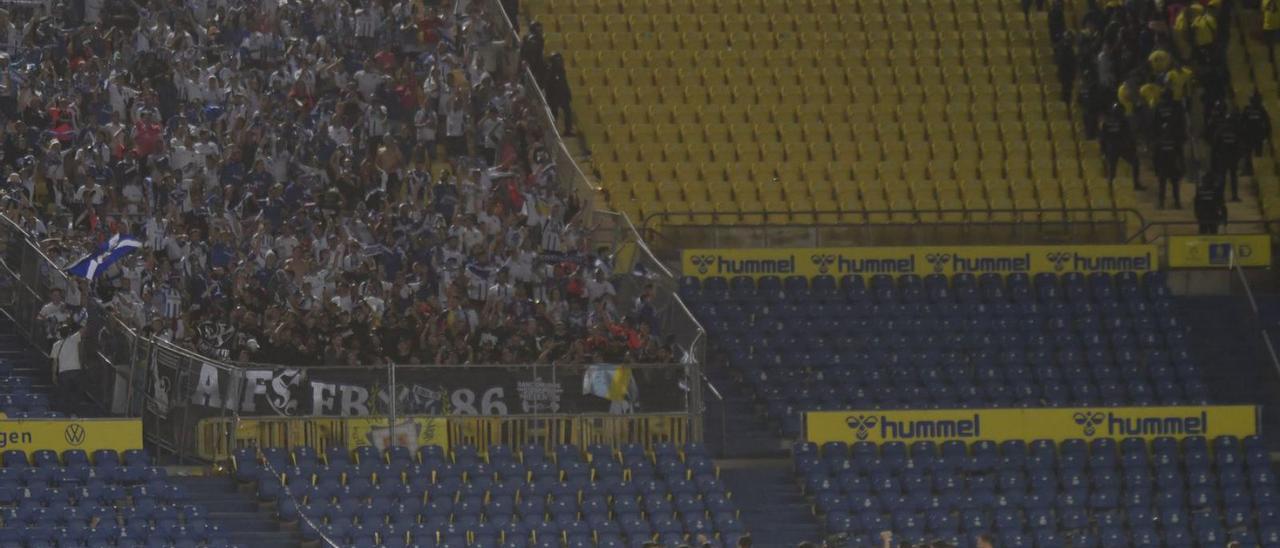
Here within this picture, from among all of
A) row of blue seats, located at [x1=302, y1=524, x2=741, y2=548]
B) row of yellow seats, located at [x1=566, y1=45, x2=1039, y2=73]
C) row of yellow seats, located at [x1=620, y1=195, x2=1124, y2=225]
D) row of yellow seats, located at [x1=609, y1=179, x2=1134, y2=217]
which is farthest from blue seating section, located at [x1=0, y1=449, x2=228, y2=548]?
row of yellow seats, located at [x1=566, y1=45, x2=1039, y2=73]

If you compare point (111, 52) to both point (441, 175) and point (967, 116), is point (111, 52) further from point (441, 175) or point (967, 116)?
point (967, 116)

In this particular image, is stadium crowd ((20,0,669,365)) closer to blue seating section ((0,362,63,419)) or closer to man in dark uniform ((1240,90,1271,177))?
blue seating section ((0,362,63,419))

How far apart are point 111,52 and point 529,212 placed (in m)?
6.60

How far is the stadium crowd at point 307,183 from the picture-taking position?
105 feet

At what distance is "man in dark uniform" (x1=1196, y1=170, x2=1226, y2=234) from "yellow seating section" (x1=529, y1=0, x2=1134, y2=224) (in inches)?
50.5

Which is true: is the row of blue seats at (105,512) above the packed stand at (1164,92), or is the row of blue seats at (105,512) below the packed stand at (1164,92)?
below

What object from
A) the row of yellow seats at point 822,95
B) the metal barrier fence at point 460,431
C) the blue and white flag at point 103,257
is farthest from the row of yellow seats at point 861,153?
the blue and white flag at point 103,257

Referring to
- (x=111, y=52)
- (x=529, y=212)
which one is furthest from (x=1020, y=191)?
(x=111, y=52)

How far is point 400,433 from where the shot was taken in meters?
31.0

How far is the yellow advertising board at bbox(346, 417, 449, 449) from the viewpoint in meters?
30.9

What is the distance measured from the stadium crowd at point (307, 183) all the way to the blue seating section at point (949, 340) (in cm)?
172

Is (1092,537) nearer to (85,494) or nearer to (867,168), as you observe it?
(867,168)

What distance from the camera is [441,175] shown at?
35688mm

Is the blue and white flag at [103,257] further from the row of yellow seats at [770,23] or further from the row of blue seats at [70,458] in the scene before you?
the row of yellow seats at [770,23]
